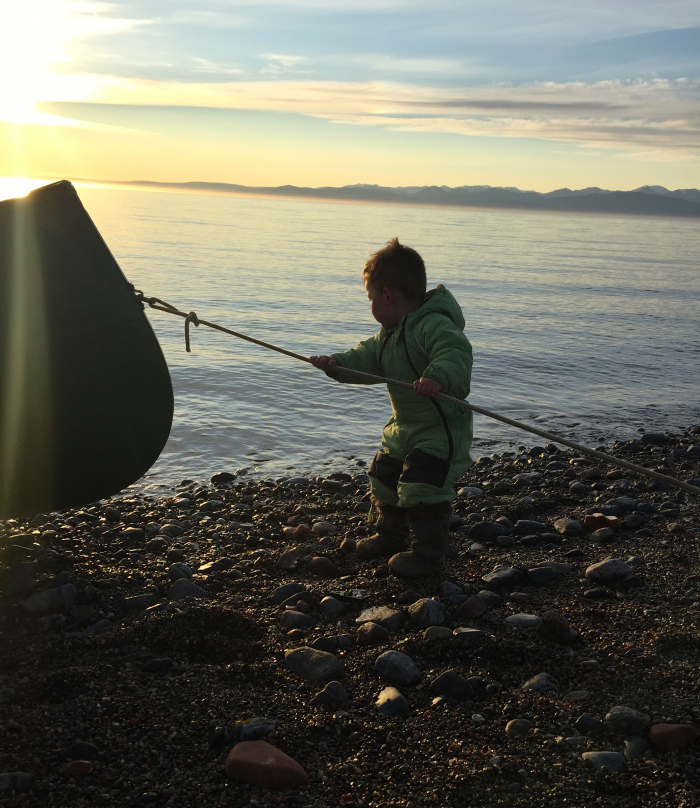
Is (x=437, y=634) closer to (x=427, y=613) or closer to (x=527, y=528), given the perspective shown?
(x=427, y=613)

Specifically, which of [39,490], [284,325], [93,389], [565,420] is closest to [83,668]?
[39,490]

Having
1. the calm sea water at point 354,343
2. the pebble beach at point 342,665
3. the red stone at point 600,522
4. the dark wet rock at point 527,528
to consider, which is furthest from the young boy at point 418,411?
the calm sea water at point 354,343

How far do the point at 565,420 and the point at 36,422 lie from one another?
795cm

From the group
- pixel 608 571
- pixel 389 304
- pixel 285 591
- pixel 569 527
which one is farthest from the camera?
pixel 569 527

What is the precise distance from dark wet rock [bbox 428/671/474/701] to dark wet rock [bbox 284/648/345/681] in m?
0.48

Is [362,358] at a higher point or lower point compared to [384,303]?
lower

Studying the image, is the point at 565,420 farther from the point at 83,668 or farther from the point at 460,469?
the point at 83,668

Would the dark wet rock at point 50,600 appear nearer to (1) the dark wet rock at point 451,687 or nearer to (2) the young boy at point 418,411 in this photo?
(2) the young boy at point 418,411

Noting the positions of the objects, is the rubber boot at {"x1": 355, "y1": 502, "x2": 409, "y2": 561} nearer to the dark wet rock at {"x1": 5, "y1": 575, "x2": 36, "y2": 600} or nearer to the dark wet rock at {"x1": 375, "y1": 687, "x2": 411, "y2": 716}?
the dark wet rock at {"x1": 375, "y1": 687, "x2": 411, "y2": 716}

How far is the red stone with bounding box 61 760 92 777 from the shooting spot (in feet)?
9.52

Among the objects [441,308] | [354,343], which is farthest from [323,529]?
[354,343]

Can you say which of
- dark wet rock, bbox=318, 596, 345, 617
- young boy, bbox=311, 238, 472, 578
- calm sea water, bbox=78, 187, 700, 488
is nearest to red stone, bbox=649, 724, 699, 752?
dark wet rock, bbox=318, 596, 345, 617

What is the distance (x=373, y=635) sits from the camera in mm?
4086

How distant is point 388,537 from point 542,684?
192 cm
